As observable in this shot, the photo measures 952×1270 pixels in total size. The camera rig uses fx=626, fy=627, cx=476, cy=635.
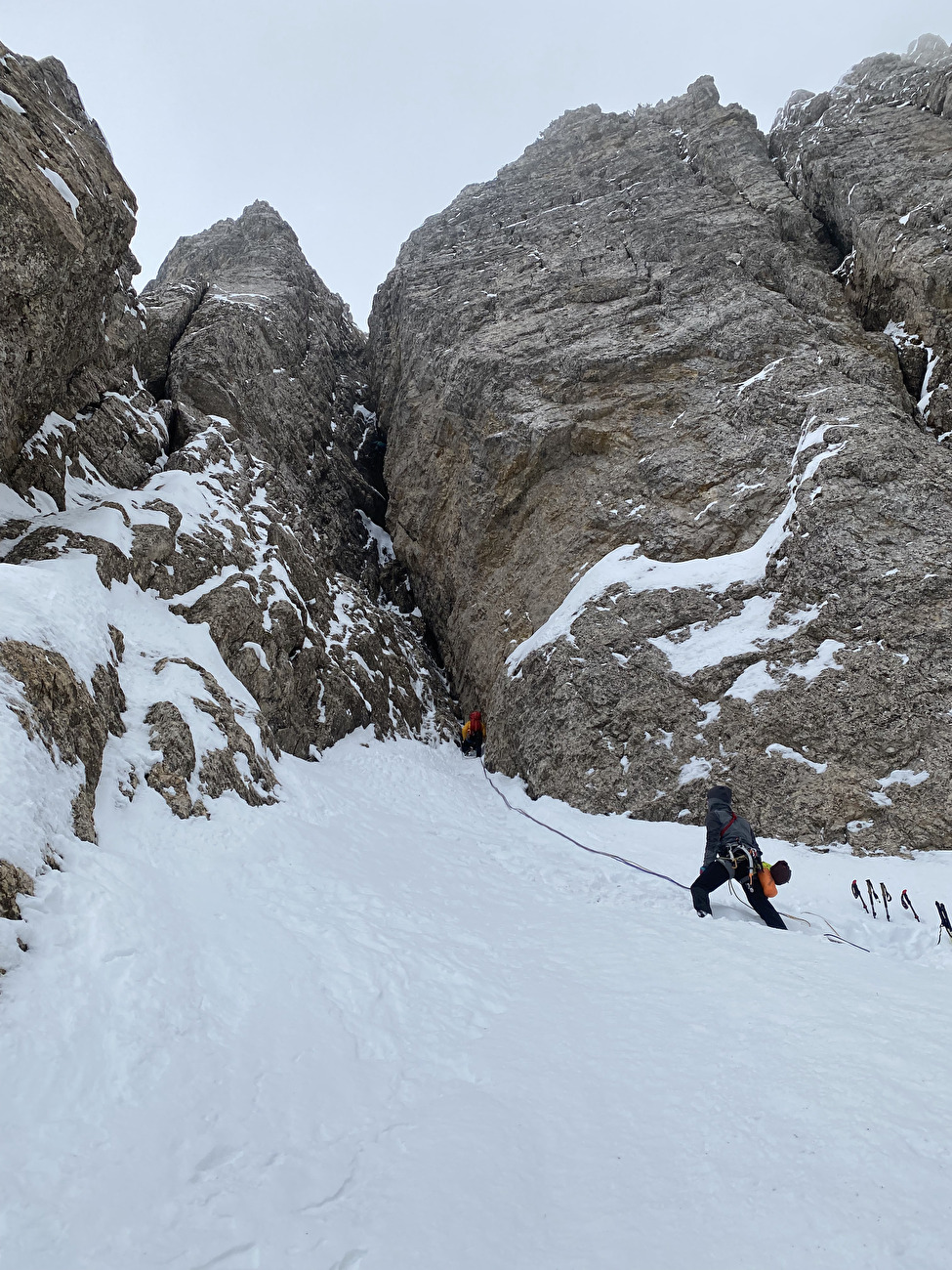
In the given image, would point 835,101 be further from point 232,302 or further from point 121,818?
point 121,818

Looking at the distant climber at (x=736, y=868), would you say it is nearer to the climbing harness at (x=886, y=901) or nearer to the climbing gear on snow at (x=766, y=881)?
the climbing gear on snow at (x=766, y=881)

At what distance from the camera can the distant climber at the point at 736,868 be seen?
23.1ft

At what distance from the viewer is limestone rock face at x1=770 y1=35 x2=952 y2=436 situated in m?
15.6

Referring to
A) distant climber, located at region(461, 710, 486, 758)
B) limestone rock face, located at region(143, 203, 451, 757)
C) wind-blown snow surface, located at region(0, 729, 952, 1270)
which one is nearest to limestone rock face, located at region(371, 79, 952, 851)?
distant climber, located at region(461, 710, 486, 758)

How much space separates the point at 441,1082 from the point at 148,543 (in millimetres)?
12694

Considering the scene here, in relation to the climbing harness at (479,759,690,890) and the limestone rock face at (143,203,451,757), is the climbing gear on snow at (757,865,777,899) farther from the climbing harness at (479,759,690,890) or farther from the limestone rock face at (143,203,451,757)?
the limestone rock face at (143,203,451,757)

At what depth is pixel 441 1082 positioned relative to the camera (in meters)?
3.81

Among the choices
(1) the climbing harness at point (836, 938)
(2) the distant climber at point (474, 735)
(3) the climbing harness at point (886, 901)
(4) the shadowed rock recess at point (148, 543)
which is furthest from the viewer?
(2) the distant climber at point (474, 735)

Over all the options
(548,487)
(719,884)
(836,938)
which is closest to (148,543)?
(548,487)

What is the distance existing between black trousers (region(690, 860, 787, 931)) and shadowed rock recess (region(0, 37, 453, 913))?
20.2 feet

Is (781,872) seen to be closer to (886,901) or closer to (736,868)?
(736,868)

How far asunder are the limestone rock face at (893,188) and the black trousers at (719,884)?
12761mm

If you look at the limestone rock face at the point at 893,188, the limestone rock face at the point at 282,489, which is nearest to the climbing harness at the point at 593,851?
the limestone rock face at the point at 282,489

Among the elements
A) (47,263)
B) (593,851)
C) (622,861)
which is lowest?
(593,851)
